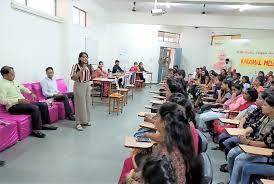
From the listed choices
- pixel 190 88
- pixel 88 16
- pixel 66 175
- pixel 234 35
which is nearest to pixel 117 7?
pixel 88 16

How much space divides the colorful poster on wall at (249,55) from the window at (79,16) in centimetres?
594

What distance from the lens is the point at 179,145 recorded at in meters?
1.88

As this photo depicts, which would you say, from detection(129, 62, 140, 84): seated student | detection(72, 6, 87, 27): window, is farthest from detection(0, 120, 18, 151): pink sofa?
detection(129, 62, 140, 84): seated student

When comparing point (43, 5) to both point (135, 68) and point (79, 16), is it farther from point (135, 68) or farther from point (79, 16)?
point (135, 68)

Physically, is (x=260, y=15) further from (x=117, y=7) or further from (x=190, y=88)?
(x=117, y=7)

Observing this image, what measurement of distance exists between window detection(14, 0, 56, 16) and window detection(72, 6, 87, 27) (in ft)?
3.55

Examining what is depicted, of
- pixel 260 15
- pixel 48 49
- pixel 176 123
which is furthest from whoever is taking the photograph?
pixel 260 15

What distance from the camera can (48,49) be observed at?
6.82 m

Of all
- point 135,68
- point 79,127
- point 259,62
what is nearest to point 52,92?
point 79,127

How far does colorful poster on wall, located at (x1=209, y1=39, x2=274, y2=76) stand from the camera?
1041cm

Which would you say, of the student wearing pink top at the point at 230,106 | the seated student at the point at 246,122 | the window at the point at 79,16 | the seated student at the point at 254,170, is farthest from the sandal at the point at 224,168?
the window at the point at 79,16

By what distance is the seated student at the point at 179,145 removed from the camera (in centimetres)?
182

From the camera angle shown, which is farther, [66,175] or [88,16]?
[88,16]

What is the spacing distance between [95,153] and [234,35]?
1152cm
